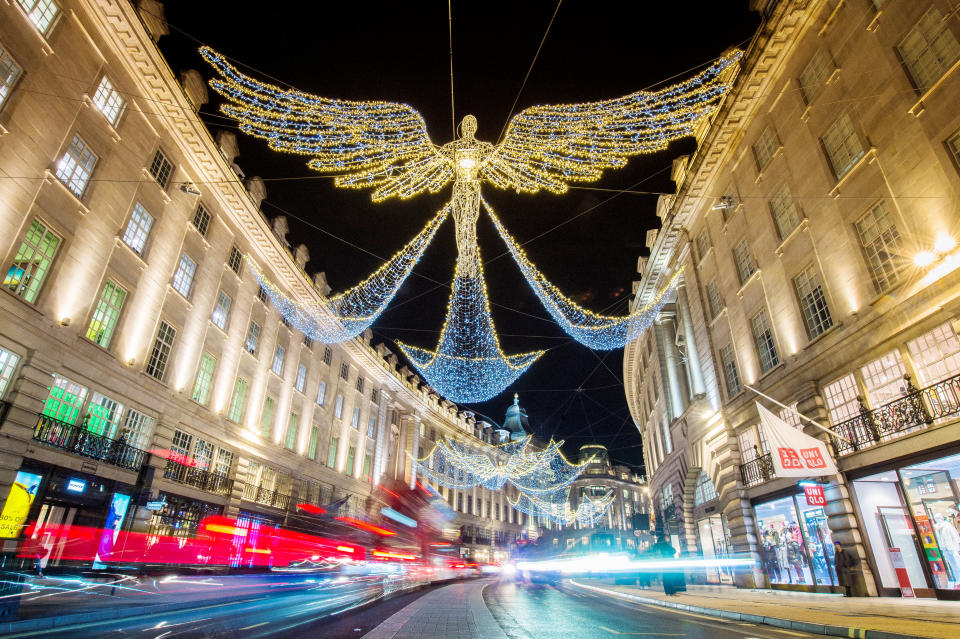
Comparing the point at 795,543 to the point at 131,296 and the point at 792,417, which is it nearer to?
the point at 792,417

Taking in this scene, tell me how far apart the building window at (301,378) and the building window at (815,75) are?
96.1 feet

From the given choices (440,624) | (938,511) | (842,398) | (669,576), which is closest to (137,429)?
(440,624)

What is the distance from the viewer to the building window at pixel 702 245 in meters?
23.3

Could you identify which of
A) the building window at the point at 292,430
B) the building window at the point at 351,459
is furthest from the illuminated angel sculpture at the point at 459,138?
the building window at the point at 351,459

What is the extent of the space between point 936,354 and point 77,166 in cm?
2502

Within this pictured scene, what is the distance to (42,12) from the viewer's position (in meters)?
15.5

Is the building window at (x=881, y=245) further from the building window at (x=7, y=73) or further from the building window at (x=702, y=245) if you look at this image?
the building window at (x=7, y=73)

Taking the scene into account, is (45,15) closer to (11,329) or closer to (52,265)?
(52,265)

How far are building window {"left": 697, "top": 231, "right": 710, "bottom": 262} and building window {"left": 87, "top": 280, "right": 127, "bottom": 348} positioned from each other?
79.5 ft

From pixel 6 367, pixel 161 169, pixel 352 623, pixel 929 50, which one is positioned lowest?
pixel 352 623

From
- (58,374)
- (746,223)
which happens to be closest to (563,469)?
(746,223)

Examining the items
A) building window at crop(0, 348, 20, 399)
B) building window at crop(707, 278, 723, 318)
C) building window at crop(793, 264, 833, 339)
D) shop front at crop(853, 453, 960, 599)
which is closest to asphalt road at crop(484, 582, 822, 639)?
shop front at crop(853, 453, 960, 599)

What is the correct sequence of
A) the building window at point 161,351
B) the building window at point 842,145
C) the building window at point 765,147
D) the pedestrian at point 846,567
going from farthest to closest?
1. the building window at point 161,351
2. the building window at point 765,147
3. the building window at point 842,145
4. the pedestrian at point 846,567

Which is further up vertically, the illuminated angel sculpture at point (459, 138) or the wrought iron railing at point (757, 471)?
the illuminated angel sculpture at point (459, 138)
